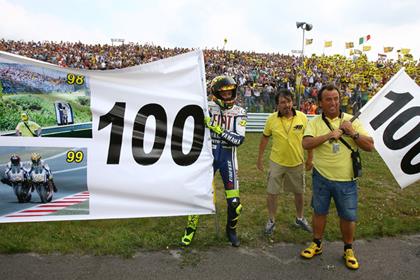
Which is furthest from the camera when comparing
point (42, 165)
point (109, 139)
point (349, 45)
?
point (349, 45)

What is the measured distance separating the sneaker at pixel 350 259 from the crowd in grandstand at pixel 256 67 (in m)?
14.5

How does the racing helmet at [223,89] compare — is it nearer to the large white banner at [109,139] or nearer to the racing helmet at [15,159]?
the large white banner at [109,139]

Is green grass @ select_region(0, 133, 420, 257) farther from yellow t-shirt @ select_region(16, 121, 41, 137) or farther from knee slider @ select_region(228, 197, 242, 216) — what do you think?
yellow t-shirt @ select_region(16, 121, 41, 137)

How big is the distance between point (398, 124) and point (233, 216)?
2462 mm

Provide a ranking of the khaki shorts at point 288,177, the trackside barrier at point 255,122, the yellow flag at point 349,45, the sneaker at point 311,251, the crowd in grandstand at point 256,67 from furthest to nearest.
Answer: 1. the yellow flag at point 349,45
2. the crowd in grandstand at point 256,67
3. the trackside barrier at point 255,122
4. the khaki shorts at point 288,177
5. the sneaker at point 311,251

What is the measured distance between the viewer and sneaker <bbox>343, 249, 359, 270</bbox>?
416cm

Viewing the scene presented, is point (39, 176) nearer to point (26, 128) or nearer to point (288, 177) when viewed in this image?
point (26, 128)

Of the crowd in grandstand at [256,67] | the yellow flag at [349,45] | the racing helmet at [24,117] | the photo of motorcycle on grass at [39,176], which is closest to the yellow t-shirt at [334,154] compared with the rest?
the photo of motorcycle on grass at [39,176]

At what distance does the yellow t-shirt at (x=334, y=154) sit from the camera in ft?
13.4

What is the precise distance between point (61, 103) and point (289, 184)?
3.18m

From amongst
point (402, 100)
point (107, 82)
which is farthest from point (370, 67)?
point (107, 82)

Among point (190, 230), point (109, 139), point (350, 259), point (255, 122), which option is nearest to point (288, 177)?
point (350, 259)

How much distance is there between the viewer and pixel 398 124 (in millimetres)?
4773

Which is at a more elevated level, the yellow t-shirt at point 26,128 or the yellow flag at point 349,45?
the yellow flag at point 349,45
